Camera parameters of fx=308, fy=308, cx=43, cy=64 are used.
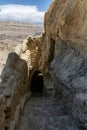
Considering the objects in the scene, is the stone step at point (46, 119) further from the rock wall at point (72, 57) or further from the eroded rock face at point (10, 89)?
the eroded rock face at point (10, 89)

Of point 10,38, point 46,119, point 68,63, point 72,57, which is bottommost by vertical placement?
point 10,38

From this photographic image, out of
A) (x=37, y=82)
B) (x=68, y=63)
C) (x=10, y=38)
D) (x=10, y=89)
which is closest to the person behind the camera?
(x=10, y=89)

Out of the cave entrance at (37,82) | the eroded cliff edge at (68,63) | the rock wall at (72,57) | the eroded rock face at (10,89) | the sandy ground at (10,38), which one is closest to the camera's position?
the eroded rock face at (10,89)

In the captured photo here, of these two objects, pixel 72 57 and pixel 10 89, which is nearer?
pixel 10 89

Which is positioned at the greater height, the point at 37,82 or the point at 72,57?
the point at 72,57

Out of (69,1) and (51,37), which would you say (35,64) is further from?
(69,1)

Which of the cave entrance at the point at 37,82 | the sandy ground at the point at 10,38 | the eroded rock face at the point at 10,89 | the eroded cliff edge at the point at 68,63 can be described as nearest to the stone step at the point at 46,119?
the eroded cliff edge at the point at 68,63

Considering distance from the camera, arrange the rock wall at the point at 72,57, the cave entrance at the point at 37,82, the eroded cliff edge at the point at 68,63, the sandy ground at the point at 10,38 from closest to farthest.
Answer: the rock wall at the point at 72,57 < the eroded cliff edge at the point at 68,63 < the sandy ground at the point at 10,38 < the cave entrance at the point at 37,82

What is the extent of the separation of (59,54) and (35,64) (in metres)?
7.83

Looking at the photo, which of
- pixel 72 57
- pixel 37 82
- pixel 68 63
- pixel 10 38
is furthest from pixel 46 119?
pixel 10 38

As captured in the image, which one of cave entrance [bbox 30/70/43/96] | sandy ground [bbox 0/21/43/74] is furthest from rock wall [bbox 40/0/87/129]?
cave entrance [bbox 30/70/43/96]

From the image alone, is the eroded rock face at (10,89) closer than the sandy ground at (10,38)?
Yes

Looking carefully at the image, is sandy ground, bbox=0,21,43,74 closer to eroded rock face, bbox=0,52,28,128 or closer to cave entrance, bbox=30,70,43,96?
eroded rock face, bbox=0,52,28,128

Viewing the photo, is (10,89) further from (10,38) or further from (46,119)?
(10,38)
